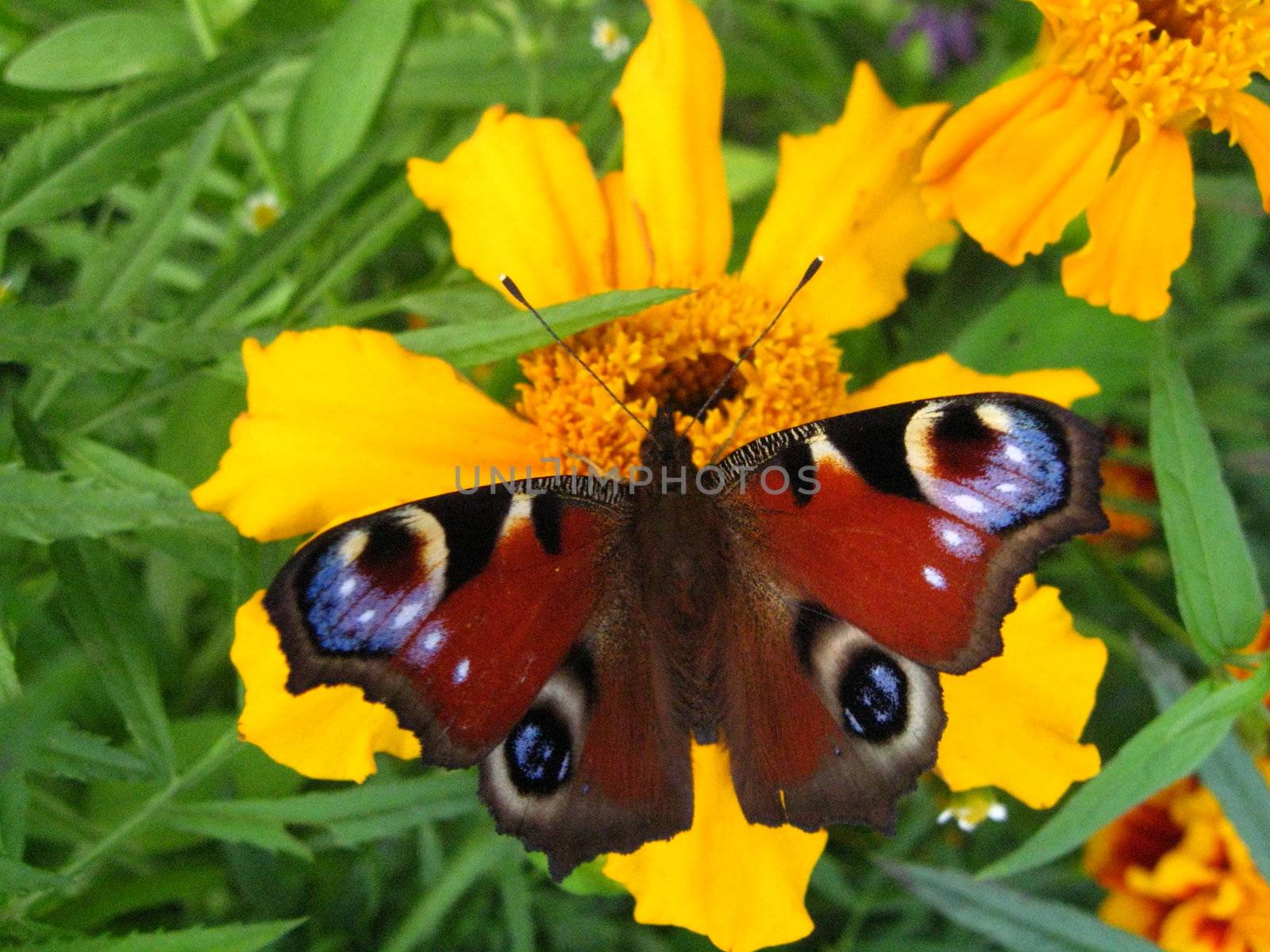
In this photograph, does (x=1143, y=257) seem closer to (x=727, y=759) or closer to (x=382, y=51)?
(x=727, y=759)

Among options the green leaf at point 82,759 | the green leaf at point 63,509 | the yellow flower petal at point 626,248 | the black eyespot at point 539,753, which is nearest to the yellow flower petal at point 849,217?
the yellow flower petal at point 626,248

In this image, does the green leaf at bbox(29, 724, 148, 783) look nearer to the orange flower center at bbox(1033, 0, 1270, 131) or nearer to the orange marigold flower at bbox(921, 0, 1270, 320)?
the orange marigold flower at bbox(921, 0, 1270, 320)

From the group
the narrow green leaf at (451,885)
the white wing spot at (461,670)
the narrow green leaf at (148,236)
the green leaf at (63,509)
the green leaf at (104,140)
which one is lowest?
Result: the narrow green leaf at (451,885)

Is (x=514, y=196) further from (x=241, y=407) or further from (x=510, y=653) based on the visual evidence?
(x=510, y=653)

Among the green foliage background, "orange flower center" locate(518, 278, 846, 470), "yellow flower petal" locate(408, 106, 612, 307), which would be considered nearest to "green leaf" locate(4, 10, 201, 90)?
the green foliage background

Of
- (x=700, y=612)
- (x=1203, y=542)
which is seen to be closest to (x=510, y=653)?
(x=700, y=612)

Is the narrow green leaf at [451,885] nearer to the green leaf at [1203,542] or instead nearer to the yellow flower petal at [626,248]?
the yellow flower petal at [626,248]
